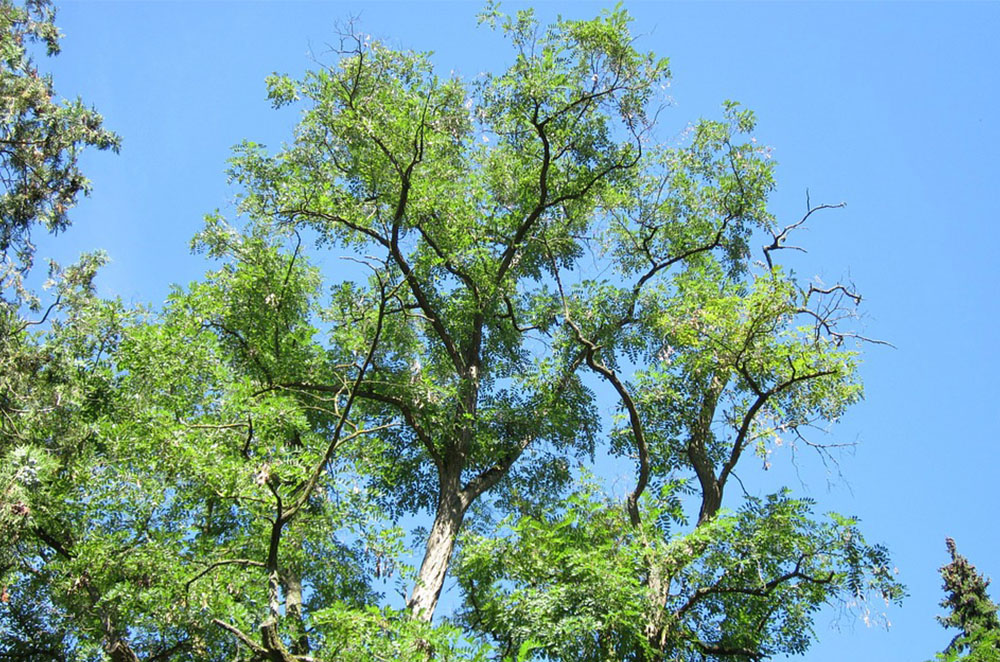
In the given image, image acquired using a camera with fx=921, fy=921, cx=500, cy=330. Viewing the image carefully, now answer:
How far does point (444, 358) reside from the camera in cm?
1578

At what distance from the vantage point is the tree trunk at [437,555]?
462 inches

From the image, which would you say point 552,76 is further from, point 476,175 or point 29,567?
point 29,567

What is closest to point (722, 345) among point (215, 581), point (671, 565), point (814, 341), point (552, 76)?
point (814, 341)

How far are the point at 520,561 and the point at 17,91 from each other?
9088 millimetres

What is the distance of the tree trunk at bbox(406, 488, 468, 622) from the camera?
11734 mm

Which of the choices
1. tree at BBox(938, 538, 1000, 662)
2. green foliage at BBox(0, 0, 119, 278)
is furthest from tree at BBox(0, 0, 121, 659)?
tree at BBox(938, 538, 1000, 662)

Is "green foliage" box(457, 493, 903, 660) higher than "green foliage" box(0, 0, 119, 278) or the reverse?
the reverse

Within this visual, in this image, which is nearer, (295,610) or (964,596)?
(295,610)

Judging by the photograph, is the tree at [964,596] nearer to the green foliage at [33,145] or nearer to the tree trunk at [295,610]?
the tree trunk at [295,610]

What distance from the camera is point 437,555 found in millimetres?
12320

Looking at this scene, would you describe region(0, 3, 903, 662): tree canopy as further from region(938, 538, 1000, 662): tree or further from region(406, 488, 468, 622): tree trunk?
region(938, 538, 1000, 662): tree

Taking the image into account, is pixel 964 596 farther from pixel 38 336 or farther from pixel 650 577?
pixel 38 336

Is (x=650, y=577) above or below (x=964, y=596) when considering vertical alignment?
below

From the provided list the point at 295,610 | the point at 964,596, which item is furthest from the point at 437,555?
the point at 964,596
